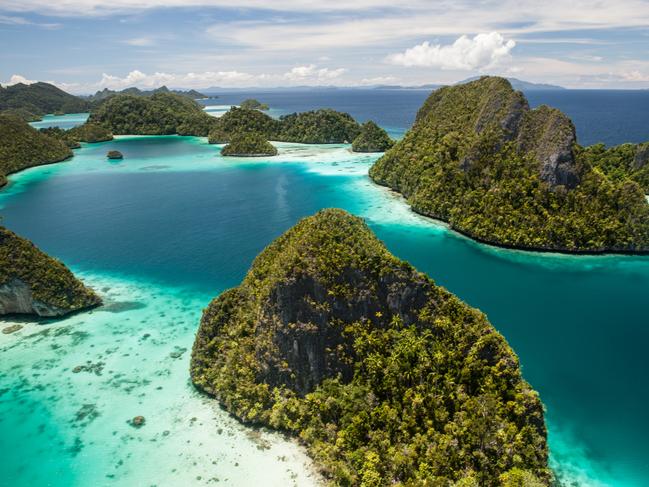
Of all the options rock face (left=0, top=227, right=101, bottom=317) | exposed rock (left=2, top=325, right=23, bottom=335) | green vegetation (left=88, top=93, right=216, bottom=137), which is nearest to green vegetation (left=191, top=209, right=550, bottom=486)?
rock face (left=0, top=227, right=101, bottom=317)

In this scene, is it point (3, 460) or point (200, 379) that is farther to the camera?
point (200, 379)

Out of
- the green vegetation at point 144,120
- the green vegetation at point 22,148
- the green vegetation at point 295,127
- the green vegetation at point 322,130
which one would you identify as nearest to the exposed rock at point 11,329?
the green vegetation at point 22,148

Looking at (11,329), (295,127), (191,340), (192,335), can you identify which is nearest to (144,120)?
(295,127)

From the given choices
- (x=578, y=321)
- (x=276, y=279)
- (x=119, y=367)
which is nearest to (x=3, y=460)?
(x=119, y=367)

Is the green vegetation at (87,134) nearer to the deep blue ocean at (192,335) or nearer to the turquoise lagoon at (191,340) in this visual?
the turquoise lagoon at (191,340)

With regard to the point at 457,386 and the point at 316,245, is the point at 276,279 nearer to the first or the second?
the point at 316,245
